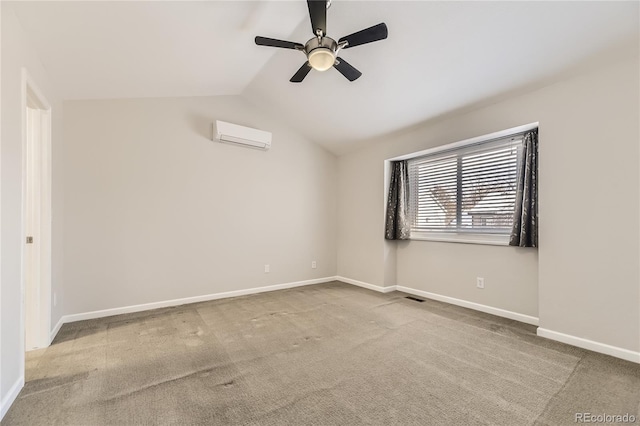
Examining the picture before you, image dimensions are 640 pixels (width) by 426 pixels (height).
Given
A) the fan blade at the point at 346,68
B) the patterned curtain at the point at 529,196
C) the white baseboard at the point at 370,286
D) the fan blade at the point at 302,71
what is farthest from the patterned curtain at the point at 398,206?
the fan blade at the point at 302,71

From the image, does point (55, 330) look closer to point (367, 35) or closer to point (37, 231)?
point (37, 231)

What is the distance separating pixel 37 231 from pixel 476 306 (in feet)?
14.9

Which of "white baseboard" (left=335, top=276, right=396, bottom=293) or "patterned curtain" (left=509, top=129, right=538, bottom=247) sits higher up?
"patterned curtain" (left=509, top=129, right=538, bottom=247)

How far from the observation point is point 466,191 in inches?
144

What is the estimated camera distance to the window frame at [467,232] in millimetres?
3102

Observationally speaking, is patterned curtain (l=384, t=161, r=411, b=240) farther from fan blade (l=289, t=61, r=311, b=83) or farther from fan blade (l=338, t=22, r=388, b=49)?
fan blade (l=338, t=22, r=388, b=49)

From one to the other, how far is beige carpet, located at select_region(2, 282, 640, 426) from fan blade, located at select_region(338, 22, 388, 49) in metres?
2.40

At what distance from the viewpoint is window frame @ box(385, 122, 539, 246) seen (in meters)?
3.10

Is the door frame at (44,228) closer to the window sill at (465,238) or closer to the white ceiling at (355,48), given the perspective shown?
the white ceiling at (355,48)

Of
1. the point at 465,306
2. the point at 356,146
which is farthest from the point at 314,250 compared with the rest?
the point at 465,306

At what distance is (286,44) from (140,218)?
2685mm

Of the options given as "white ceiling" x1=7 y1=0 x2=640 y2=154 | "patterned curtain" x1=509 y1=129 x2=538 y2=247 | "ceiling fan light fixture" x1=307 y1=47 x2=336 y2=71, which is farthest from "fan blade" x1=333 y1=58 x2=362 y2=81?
"patterned curtain" x1=509 y1=129 x2=538 y2=247

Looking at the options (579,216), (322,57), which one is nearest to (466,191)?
(579,216)

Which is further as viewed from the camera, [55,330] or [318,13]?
[55,330]
